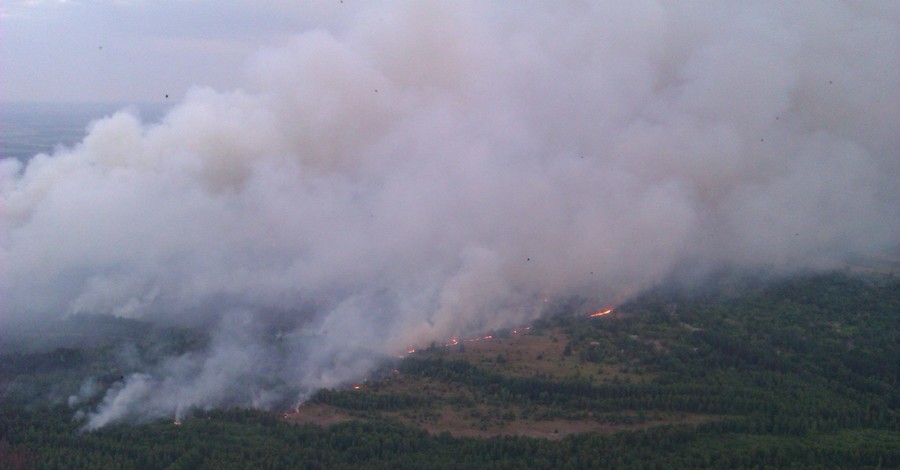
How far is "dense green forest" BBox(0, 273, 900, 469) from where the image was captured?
14562 millimetres

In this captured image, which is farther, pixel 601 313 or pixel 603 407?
pixel 601 313

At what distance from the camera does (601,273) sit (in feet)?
91.1

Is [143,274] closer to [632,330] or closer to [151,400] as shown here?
[151,400]

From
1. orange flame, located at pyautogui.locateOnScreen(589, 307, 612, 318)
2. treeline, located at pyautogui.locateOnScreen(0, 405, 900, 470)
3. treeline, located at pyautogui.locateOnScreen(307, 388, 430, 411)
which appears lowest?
treeline, located at pyautogui.locateOnScreen(0, 405, 900, 470)

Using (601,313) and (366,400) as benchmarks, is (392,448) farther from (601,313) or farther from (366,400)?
(601,313)

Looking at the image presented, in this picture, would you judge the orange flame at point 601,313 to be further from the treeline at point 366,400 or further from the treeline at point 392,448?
the treeline at point 392,448

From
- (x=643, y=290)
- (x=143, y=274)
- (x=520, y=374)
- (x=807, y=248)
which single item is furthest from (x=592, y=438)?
(x=807, y=248)

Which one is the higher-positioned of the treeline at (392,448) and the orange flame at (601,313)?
the orange flame at (601,313)

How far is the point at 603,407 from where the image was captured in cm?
1762

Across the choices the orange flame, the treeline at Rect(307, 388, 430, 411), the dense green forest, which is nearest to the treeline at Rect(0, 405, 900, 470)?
the dense green forest

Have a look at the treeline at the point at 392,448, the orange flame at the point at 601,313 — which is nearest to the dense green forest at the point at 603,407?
the treeline at the point at 392,448

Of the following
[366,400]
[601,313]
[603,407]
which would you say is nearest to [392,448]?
[366,400]

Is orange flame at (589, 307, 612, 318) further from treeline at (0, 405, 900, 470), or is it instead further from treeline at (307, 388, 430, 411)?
treeline at (0, 405, 900, 470)

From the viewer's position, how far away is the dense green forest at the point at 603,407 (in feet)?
47.8
